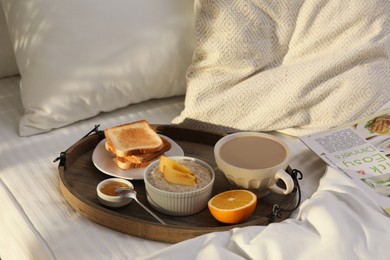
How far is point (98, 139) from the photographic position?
1.38 metres

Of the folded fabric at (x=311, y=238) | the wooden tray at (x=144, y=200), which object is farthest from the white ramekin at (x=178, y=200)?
the folded fabric at (x=311, y=238)

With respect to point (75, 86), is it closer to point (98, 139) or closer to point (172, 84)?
point (98, 139)

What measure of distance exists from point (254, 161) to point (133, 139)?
26 cm

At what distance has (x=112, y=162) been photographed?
1.31m

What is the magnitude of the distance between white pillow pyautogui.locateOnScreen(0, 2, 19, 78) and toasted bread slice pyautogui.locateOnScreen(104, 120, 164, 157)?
0.48 metres

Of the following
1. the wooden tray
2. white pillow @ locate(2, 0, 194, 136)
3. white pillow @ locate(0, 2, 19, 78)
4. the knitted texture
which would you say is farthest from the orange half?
white pillow @ locate(0, 2, 19, 78)

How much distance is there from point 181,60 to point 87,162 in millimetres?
369

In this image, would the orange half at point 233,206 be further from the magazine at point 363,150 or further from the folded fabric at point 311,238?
the magazine at point 363,150

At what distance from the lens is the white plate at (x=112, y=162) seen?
1.26 meters

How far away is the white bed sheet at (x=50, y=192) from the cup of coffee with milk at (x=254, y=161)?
0.32 feet

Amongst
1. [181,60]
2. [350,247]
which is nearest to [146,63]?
[181,60]

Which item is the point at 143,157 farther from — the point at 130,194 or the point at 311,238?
the point at 311,238

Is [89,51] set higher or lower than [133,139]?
higher

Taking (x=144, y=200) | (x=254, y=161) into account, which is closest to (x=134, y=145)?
(x=144, y=200)
